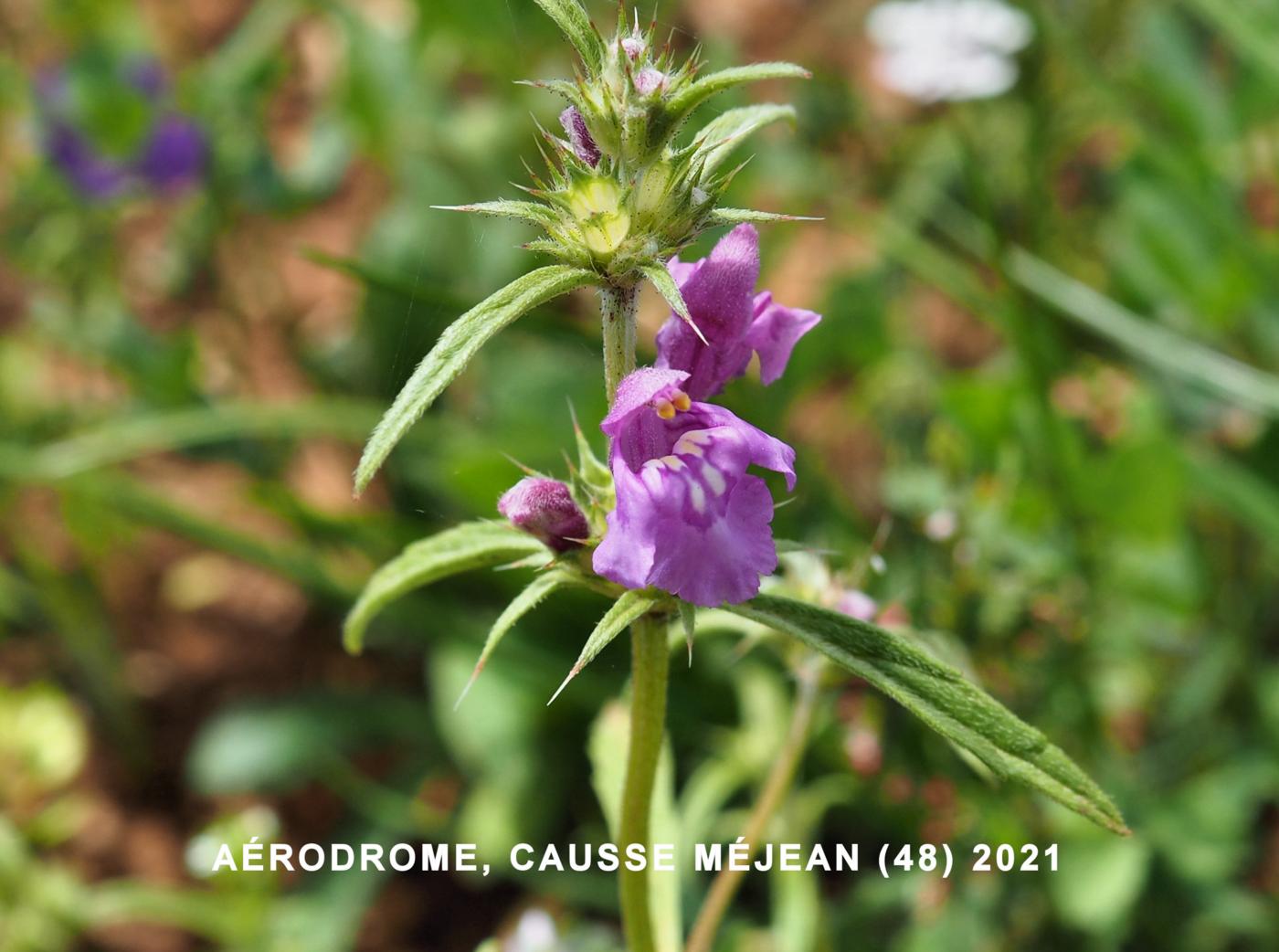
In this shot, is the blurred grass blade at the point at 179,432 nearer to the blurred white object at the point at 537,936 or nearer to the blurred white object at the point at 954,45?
the blurred white object at the point at 537,936

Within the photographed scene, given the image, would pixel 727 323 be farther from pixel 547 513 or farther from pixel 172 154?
pixel 172 154

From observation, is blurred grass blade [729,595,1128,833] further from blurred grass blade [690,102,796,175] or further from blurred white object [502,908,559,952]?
blurred white object [502,908,559,952]

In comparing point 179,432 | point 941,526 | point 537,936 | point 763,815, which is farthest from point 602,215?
point 179,432

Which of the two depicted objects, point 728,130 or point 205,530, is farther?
point 205,530

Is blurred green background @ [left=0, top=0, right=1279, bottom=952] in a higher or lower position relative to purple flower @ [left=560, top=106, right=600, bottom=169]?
higher

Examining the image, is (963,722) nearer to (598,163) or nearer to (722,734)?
(598,163)

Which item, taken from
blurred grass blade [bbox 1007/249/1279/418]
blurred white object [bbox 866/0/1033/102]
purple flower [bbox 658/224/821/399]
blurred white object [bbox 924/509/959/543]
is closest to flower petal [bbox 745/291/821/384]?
purple flower [bbox 658/224/821/399]

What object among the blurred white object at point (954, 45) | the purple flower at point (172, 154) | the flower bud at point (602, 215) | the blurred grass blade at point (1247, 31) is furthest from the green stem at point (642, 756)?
the purple flower at point (172, 154)
